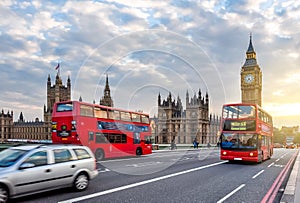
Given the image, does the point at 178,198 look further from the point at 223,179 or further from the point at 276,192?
the point at 223,179

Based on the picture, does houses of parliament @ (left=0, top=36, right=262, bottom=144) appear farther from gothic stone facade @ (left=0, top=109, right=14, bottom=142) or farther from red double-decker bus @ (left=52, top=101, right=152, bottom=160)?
red double-decker bus @ (left=52, top=101, right=152, bottom=160)

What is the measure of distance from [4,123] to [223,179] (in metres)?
151

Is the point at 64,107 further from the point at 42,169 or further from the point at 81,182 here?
the point at 42,169

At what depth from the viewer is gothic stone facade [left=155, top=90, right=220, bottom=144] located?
333 feet

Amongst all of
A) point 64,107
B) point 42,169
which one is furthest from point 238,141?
point 42,169

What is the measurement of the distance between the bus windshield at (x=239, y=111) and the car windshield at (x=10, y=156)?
46.9ft

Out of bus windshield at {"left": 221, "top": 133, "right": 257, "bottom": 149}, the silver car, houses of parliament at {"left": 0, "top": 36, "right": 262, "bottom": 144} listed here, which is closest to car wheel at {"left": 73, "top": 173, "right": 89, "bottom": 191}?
the silver car

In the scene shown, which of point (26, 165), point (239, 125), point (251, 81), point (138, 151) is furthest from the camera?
point (251, 81)

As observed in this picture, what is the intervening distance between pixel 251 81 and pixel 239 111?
12012 centimetres

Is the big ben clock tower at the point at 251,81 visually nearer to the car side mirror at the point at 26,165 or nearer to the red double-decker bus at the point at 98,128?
the red double-decker bus at the point at 98,128

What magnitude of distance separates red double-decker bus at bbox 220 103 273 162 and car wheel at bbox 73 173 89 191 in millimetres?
12300

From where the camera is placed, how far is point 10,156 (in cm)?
880

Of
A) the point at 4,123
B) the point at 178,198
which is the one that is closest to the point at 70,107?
the point at 178,198

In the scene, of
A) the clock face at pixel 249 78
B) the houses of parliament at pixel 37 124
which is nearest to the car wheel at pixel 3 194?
the houses of parliament at pixel 37 124
